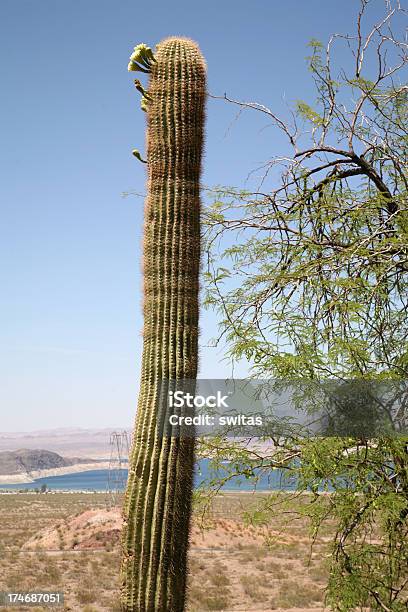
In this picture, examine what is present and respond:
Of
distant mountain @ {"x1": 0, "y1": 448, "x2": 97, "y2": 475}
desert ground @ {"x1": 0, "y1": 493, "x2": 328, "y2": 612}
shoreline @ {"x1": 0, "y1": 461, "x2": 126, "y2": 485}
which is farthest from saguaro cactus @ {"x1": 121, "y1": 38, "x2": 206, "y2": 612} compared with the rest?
distant mountain @ {"x1": 0, "y1": 448, "x2": 97, "y2": 475}

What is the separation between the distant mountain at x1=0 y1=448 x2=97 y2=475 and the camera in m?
85.9

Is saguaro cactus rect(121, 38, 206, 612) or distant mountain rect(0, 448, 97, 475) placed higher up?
saguaro cactus rect(121, 38, 206, 612)

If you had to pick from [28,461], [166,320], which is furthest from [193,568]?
[28,461]

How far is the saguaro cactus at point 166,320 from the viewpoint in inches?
165

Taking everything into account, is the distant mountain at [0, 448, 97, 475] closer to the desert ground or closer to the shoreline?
the shoreline

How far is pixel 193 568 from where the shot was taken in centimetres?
1590

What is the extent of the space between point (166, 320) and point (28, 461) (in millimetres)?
90602

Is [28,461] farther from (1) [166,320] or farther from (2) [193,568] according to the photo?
(1) [166,320]

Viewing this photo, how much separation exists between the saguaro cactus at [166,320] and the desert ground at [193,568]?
544 centimetres

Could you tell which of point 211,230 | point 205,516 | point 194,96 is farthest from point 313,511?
point 194,96

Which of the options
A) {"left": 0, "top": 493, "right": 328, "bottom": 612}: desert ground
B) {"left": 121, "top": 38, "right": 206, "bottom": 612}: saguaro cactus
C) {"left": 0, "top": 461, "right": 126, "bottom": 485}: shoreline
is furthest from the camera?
{"left": 0, "top": 461, "right": 126, "bottom": 485}: shoreline

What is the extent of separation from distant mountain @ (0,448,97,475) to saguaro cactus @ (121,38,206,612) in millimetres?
83041

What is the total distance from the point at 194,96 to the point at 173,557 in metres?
2.84

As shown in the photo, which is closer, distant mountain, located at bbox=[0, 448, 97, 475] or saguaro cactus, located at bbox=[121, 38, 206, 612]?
saguaro cactus, located at bbox=[121, 38, 206, 612]
